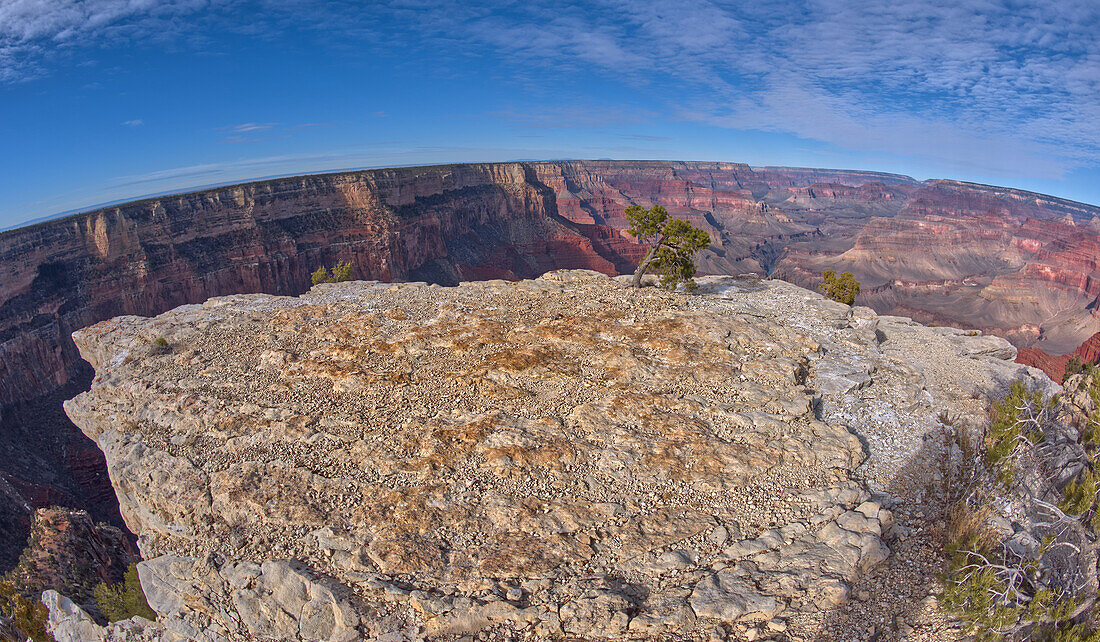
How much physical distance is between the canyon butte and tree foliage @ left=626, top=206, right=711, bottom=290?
13210mm

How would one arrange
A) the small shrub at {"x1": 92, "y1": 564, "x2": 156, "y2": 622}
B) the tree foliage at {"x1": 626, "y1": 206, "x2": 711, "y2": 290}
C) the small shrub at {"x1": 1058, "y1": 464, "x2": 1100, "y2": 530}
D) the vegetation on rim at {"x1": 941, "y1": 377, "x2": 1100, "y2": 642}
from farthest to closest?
the tree foliage at {"x1": 626, "y1": 206, "x2": 711, "y2": 290}
the small shrub at {"x1": 92, "y1": 564, "x2": 156, "y2": 622}
the small shrub at {"x1": 1058, "y1": 464, "x2": 1100, "y2": 530}
the vegetation on rim at {"x1": 941, "y1": 377, "x2": 1100, "y2": 642}

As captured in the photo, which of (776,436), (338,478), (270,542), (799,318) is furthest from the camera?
(799,318)

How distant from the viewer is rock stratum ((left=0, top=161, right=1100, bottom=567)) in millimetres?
39969

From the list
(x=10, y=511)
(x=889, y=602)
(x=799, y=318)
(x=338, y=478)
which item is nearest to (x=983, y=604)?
(x=889, y=602)

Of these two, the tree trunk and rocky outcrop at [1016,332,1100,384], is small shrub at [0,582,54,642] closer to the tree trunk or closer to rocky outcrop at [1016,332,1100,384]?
the tree trunk

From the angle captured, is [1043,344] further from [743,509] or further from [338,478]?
[338,478]

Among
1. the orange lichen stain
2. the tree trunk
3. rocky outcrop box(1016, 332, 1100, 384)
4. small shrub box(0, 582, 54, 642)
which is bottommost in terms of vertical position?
rocky outcrop box(1016, 332, 1100, 384)

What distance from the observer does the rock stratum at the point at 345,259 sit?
3997 cm

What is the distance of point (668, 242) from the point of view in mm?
24391

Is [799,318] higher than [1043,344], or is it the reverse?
[799,318]

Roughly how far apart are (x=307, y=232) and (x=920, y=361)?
71.2 metres

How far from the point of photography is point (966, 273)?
444 ft

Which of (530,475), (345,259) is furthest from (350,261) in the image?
(530,475)

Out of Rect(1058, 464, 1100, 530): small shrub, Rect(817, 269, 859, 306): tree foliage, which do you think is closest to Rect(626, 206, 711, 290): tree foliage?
Rect(817, 269, 859, 306): tree foliage
